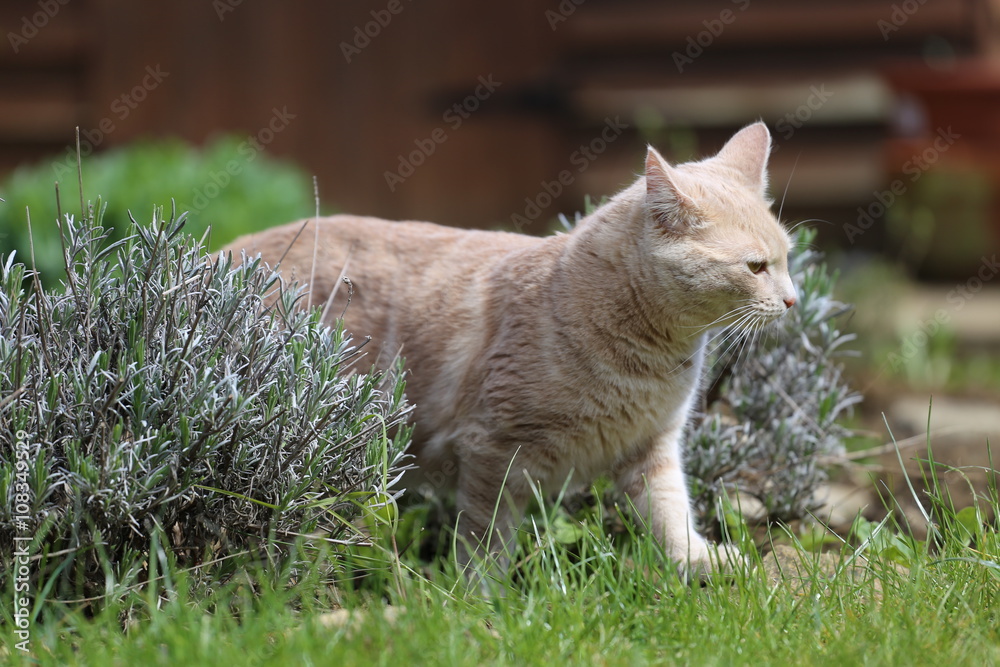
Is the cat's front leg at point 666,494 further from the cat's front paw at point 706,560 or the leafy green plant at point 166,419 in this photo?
the leafy green plant at point 166,419

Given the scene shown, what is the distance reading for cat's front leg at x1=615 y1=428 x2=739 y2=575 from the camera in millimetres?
2474

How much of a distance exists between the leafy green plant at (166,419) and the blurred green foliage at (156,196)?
6.81 ft

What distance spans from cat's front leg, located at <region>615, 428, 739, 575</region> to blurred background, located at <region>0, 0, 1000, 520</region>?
12.6ft

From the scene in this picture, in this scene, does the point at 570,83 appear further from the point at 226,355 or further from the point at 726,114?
the point at 226,355

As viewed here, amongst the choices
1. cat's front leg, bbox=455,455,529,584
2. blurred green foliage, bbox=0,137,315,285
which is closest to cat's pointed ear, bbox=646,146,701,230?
cat's front leg, bbox=455,455,529,584

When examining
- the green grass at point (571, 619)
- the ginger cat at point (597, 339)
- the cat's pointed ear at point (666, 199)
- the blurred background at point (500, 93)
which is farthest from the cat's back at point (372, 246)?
the blurred background at point (500, 93)

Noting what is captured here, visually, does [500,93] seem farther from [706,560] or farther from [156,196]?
[706,560]

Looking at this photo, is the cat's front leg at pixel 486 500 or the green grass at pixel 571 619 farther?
the cat's front leg at pixel 486 500

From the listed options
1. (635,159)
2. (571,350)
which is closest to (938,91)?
(635,159)

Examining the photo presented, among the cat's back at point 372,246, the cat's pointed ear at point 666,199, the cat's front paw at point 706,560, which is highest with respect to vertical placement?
the cat's pointed ear at point 666,199

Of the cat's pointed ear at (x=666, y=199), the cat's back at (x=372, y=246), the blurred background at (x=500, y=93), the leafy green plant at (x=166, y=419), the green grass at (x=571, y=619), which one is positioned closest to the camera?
the green grass at (x=571, y=619)

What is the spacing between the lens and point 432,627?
6.05 ft

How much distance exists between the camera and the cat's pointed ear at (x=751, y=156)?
8.80 feet

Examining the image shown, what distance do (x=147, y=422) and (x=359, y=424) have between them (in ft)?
1.46
